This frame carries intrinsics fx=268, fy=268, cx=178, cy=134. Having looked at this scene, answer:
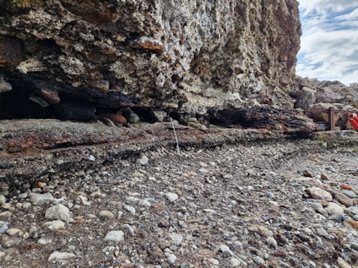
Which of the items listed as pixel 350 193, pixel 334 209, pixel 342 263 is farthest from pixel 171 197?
pixel 350 193

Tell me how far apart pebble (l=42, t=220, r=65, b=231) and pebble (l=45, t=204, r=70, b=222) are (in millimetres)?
81

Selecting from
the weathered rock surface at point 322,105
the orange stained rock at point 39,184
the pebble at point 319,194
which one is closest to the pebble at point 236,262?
the orange stained rock at point 39,184

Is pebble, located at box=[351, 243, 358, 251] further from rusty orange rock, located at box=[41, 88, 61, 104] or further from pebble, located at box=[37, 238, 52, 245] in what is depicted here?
rusty orange rock, located at box=[41, 88, 61, 104]

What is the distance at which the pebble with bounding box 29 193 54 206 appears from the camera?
321cm

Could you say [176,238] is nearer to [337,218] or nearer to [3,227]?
[3,227]

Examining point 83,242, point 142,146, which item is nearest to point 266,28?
point 142,146

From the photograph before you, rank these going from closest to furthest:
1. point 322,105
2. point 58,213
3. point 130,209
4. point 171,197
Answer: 1. point 58,213
2. point 130,209
3. point 171,197
4. point 322,105

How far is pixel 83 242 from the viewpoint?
2.69 metres

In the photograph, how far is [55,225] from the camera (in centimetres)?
285

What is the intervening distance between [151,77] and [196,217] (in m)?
3.20

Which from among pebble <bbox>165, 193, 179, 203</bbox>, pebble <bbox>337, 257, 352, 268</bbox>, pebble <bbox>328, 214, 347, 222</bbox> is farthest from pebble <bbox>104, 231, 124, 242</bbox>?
pebble <bbox>328, 214, 347, 222</bbox>

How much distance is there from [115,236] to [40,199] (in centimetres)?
114

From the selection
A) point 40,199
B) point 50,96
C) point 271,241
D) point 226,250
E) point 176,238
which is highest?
point 50,96

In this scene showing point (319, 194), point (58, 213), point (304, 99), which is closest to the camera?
point (58, 213)
